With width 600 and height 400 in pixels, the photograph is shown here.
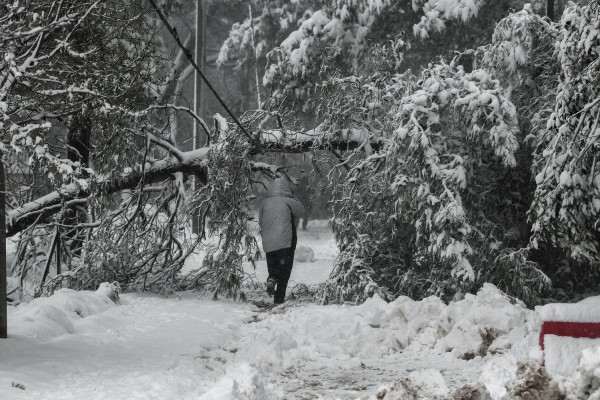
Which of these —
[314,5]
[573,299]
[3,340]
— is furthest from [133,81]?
[314,5]

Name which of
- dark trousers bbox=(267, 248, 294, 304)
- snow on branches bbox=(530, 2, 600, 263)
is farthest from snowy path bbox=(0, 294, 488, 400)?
snow on branches bbox=(530, 2, 600, 263)

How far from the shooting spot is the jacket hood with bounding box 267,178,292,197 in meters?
8.69

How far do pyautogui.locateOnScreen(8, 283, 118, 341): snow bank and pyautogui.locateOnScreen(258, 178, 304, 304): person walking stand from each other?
2.18 meters

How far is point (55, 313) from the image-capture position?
18.2 feet

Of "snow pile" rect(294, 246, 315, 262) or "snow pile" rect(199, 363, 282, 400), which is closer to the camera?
"snow pile" rect(199, 363, 282, 400)

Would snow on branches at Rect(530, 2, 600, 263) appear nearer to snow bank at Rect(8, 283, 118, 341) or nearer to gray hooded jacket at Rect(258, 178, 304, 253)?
gray hooded jacket at Rect(258, 178, 304, 253)

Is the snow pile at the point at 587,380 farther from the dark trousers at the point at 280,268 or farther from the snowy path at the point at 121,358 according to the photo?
the dark trousers at the point at 280,268

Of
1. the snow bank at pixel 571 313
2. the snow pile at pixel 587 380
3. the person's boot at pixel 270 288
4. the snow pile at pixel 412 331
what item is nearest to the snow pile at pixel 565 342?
the snow bank at pixel 571 313

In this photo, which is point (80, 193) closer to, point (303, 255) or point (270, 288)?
point (270, 288)

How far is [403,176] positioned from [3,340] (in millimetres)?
4414

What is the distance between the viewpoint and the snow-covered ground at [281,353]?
3.31m

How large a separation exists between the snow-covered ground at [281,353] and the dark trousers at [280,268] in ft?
3.82

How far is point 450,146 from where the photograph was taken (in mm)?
7754

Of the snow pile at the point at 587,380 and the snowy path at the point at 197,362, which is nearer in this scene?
the snow pile at the point at 587,380
